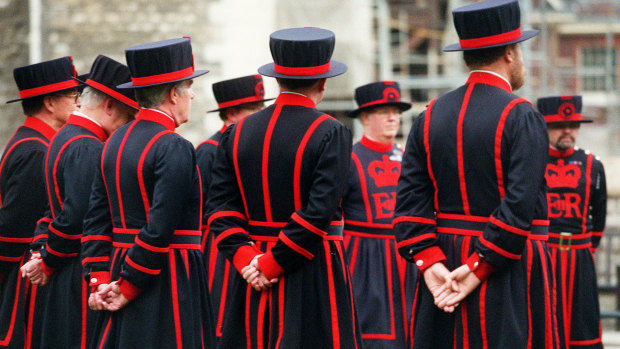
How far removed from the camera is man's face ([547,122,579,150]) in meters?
7.50

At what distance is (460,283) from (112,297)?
1.53 metres

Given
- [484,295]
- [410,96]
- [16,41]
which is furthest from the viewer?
[410,96]

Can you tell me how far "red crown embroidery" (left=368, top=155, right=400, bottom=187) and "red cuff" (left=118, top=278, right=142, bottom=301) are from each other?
2.87m

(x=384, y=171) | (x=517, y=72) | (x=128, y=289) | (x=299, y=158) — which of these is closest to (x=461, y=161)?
(x=517, y=72)

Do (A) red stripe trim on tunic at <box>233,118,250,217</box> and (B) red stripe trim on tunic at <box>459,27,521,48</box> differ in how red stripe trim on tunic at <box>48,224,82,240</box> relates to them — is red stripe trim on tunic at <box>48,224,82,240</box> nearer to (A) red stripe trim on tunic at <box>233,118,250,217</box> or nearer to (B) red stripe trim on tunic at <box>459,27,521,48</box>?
(A) red stripe trim on tunic at <box>233,118,250,217</box>

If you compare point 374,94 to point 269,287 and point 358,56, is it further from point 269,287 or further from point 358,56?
point 358,56

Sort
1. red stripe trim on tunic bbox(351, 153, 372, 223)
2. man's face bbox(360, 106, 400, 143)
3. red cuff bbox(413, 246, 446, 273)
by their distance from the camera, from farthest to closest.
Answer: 1. man's face bbox(360, 106, 400, 143)
2. red stripe trim on tunic bbox(351, 153, 372, 223)
3. red cuff bbox(413, 246, 446, 273)

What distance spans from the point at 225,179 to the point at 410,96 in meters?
18.8

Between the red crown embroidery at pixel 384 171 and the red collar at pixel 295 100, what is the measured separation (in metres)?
2.48

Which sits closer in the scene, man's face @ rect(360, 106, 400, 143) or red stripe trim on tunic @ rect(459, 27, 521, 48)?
red stripe trim on tunic @ rect(459, 27, 521, 48)

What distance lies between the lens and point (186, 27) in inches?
544

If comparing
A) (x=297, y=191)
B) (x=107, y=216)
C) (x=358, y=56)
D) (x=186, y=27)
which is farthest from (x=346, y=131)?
(x=358, y=56)

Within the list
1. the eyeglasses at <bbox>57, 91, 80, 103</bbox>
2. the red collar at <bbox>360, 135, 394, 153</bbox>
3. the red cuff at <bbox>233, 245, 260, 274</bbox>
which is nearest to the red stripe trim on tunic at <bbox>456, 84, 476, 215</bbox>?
the red cuff at <bbox>233, 245, 260, 274</bbox>

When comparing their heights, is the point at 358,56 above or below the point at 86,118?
below
